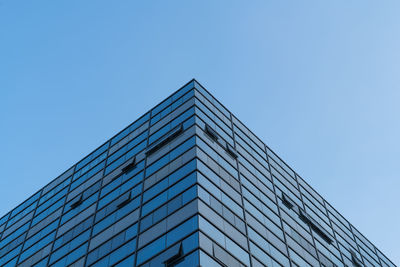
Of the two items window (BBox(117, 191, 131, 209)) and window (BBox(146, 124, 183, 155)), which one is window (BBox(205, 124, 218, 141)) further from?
window (BBox(117, 191, 131, 209))

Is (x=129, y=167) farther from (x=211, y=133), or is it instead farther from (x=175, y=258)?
(x=175, y=258)

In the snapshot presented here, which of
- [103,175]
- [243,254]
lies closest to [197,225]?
[243,254]

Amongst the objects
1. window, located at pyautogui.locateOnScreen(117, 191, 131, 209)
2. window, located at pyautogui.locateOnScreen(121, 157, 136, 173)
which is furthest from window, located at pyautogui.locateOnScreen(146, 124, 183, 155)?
window, located at pyautogui.locateOnScreen(117, 191, 131, 209)

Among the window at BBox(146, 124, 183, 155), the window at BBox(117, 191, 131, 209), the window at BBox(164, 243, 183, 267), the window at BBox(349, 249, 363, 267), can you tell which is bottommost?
the window at BBox(164, 243, 183, 267)

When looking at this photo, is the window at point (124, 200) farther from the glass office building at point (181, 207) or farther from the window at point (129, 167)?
the window at point (129, 167)

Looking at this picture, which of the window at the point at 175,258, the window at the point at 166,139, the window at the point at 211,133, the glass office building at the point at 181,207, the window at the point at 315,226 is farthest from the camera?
the window at the point at 315,226

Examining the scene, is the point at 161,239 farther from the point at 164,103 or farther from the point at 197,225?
the point at 164,103

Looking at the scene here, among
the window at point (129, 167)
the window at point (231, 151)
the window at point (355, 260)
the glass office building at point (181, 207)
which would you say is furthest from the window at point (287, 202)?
the window at point (129, 167)

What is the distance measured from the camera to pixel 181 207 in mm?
27297

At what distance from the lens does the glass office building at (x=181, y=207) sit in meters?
26.9

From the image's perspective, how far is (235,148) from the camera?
37.7m

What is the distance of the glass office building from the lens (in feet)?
88.2

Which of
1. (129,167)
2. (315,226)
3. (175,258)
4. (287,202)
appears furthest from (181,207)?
(315,226)

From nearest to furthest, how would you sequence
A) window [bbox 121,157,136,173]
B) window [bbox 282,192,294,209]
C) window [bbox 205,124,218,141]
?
window [bbox 205,124,218,141] < window [bbox 121,157,136,173] < window [bbox 282,192,294,209]
